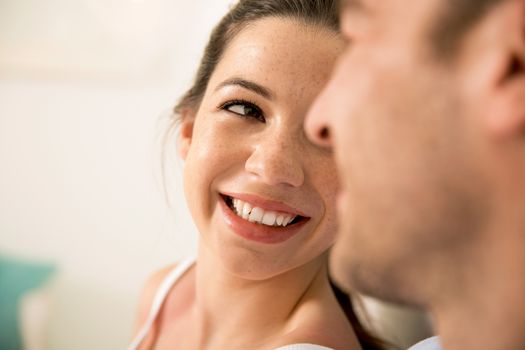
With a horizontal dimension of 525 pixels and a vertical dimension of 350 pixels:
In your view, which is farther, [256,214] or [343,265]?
[256,214]

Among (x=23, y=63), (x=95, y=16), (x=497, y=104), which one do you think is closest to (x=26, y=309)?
(x=23, y=63)

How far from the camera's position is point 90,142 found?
6.38 ft

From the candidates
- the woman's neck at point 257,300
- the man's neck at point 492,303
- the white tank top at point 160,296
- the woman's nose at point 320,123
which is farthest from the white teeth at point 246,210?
the white tank top at point 160,296

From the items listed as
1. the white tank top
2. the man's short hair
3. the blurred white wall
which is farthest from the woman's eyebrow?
the blurred white wall

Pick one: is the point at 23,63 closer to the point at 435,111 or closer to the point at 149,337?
the point at 149,337

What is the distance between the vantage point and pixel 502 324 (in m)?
0.48

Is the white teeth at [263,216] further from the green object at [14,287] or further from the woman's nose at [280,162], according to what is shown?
the green object at [14,287]

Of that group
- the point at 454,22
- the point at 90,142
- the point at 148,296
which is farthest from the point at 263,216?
the point at 90,142

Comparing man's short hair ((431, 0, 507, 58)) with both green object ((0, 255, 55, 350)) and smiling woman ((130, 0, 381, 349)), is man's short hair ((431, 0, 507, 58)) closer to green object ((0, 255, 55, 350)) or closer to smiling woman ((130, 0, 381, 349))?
smiling woman ((130, 0, 381, 349))

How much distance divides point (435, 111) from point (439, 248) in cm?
13

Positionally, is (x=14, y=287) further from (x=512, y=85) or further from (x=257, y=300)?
(x=512, y=85)

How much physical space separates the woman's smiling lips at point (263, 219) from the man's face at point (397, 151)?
24 centimetres

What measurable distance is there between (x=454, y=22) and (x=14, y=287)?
180 cm

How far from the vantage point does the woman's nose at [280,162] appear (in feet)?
2.39
